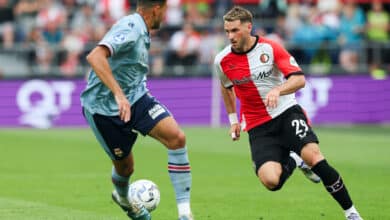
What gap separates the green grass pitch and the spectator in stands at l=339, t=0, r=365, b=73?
425 cm

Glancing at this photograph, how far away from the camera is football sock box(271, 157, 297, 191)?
10255 millimetres

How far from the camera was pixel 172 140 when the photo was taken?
9.55 metres

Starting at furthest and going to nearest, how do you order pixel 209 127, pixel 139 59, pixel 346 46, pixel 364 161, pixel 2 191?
pixel 346 46
pixel 209 127
pixel 364 161
pixel 2 191
pixel 139 59

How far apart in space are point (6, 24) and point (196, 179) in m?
12.1

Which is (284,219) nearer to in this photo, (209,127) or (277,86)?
(277,86)

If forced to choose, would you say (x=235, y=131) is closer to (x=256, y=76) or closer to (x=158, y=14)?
(x=256, y=76)

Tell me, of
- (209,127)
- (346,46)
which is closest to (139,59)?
(209,127)

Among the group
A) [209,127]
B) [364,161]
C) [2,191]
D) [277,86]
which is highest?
[277,86]

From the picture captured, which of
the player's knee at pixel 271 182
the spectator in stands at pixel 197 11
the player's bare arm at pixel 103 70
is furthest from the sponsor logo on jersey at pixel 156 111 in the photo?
the spectator in stands at pixel 197 11

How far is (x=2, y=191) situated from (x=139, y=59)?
4.16 m

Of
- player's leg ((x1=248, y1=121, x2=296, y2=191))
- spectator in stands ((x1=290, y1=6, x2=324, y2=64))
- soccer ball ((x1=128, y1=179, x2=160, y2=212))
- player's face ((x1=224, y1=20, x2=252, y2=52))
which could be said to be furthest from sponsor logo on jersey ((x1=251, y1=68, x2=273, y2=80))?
spectator in stands ((x1=290, y1=6, x2=324, y2=64))

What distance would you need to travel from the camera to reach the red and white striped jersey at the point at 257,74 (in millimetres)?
10633

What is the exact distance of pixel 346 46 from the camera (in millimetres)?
26297

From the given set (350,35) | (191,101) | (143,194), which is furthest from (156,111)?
(350,35)
